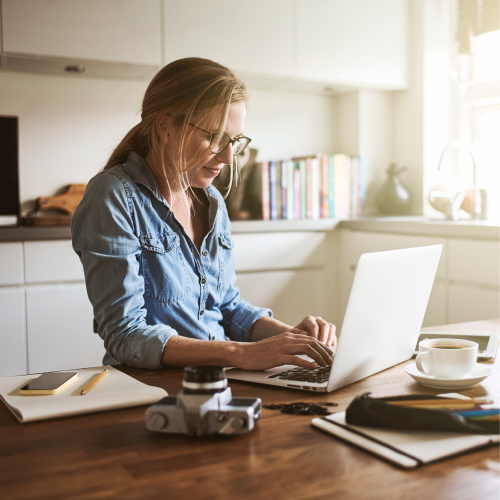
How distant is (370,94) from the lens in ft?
11.3

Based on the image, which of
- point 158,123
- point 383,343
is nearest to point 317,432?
point 383,343

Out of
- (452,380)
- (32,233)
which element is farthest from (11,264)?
(452,380)

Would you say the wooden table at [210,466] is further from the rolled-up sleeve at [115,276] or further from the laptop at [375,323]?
the rolled-up sleeve at [115,276]

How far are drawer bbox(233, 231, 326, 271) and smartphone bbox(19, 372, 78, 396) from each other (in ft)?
6.31

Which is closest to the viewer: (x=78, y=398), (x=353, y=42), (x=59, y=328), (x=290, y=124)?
(x=78, y=398)

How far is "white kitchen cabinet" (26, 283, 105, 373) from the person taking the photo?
242 centimetres

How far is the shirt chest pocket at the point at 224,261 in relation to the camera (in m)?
1.42

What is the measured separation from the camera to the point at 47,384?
860 millimetres

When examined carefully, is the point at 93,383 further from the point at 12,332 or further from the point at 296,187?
the point at 296,187

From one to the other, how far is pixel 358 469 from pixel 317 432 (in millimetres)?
109

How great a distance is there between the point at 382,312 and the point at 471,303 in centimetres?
174

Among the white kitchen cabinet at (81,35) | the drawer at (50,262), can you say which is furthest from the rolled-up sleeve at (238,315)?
the white kitchen cabinet at (81,35)

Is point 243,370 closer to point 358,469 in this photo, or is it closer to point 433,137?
point 358,469

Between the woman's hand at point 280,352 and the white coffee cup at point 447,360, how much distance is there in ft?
0.54
